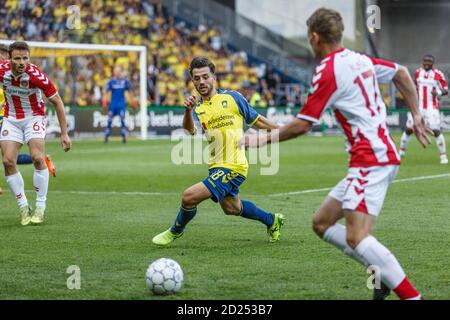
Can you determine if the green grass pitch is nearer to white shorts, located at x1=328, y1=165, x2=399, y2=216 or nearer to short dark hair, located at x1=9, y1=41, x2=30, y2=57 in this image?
white shorts, located at x1=328, y1=165, x2=399, y2=216

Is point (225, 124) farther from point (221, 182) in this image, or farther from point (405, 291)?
point (405, 291)

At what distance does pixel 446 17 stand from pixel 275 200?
107 ft

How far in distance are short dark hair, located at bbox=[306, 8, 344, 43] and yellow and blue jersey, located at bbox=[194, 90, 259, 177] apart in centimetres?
321

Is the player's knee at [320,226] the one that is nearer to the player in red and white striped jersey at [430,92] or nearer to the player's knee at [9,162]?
the player's knee at [9,162]

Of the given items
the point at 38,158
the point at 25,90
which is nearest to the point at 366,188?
the point at 38,158

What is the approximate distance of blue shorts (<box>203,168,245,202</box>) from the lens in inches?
344

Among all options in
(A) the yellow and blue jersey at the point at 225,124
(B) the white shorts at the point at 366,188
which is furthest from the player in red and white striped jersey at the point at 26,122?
(B) the white shorts at the point at 366,188

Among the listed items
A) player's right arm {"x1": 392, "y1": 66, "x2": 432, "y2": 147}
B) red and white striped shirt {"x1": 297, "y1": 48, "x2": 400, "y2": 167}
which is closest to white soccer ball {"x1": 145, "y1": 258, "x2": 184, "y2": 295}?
red and white striped shirt {"x1": 297, "y1": 48, "x2": 400, "y2": 167}

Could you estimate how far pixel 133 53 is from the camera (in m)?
36.6

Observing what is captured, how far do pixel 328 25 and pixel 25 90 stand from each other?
19.3 feet

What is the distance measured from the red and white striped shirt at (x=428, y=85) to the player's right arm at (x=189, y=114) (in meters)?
12.7

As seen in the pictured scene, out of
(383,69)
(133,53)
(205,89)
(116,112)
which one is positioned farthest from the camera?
(133,53)

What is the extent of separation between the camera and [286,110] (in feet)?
121
